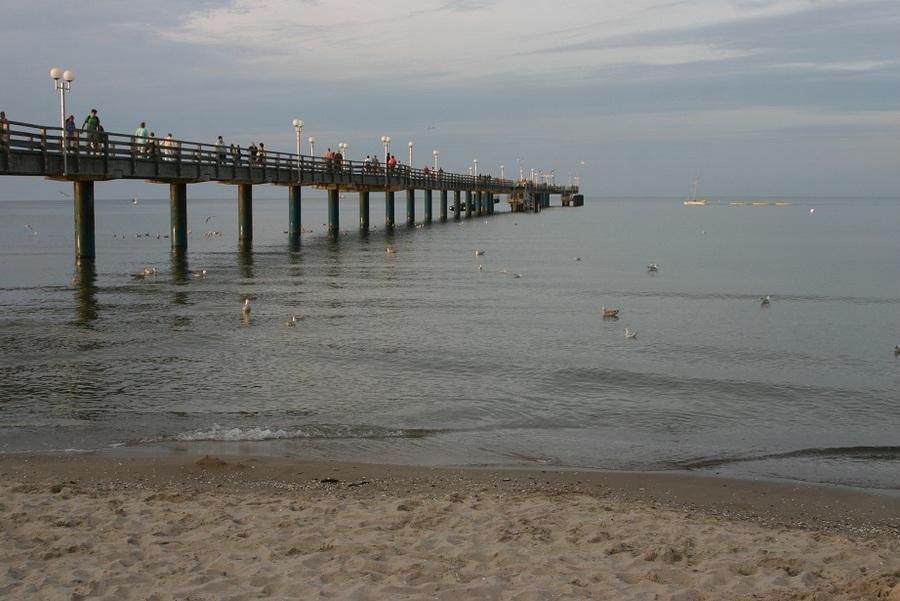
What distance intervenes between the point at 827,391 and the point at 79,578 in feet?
35.6

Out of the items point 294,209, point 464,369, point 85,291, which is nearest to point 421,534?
point 464,369

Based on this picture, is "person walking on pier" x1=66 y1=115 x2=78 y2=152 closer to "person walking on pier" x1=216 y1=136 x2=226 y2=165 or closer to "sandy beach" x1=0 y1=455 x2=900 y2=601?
"person walking on pier" x1=216 y1=136 x2=226 y2=165

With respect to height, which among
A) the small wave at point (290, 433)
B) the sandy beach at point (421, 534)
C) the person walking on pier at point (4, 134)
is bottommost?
the small wave at point (290, 433)

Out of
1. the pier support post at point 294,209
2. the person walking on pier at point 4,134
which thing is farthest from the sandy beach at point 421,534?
the pier support post at point 294,209

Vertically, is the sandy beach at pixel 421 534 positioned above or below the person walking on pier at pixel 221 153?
below

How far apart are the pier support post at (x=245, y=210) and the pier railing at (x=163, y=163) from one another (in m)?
1.69

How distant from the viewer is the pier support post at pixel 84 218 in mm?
30547

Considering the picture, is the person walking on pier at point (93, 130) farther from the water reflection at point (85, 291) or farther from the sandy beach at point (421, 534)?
the sandy beach at point (421, 534)

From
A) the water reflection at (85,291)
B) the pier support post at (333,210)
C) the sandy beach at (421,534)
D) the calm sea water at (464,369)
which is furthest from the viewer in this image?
the pier support post at (333,210)

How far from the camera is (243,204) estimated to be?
44.8 meters

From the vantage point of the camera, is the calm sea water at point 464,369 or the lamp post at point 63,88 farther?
the lamp post at point 63,88

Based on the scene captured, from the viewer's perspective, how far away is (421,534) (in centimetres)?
696

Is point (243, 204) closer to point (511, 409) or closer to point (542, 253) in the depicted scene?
point (542, 253)

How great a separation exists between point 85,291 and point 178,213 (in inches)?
557
